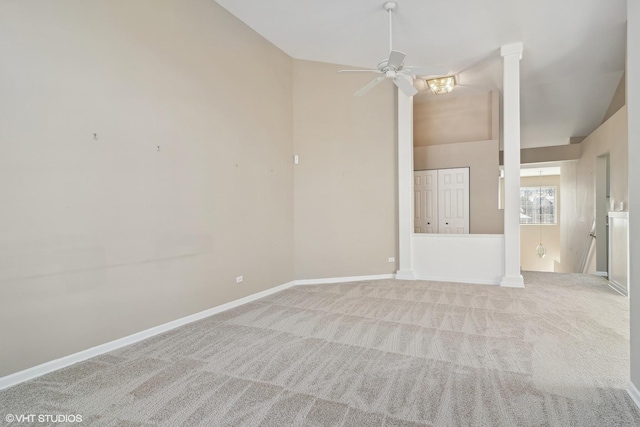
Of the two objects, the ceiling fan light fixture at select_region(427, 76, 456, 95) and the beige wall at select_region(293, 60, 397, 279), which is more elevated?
Answer: the ceiling fan light fixture at select_region(427, 76, 456, 95)

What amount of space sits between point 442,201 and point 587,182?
4.00 m

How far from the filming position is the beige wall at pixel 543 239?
1311 cm

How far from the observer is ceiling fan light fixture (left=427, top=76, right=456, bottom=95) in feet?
19.9

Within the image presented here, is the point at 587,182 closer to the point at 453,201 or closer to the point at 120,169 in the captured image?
the point at 453,201

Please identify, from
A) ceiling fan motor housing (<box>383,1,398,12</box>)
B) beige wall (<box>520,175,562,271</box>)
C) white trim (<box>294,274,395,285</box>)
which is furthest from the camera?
beige wall (<box>520,175,562,271</box>)

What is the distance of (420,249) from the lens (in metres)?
5.72

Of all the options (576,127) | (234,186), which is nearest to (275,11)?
(234,186)

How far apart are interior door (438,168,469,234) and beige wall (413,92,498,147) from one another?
80 cm

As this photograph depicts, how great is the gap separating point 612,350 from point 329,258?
12.3 feet

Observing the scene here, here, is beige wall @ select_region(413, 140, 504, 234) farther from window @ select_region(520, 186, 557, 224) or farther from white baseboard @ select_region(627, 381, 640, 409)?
window @ select_region(520, 186, 557, 224)

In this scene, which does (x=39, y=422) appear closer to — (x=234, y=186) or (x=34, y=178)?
(x=34, y=178)

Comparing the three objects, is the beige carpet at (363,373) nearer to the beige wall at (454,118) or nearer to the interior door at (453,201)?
the interior door at (453,201)

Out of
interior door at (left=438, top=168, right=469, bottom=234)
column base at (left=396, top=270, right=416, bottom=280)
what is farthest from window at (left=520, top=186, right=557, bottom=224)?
column base at (left=396, top=270, right=416, bottom=280)

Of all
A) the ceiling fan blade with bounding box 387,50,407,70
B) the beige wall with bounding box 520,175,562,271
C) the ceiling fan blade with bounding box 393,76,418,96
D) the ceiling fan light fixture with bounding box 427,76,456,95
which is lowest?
the beige wall with bounding box 520,175,562,271
